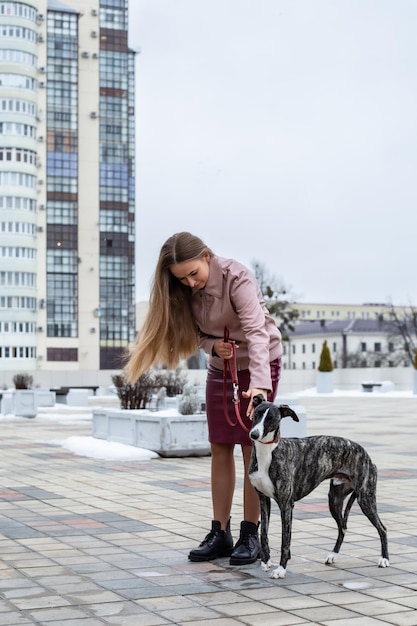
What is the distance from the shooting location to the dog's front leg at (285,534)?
4766mm

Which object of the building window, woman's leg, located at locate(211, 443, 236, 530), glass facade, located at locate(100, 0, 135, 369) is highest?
glass facade, located at locate(100, 0, 135, 369)

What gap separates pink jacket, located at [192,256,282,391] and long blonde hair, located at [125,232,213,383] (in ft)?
0.23

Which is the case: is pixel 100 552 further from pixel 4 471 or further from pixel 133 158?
pixel 133 158

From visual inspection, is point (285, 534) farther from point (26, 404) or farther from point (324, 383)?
point (324, 383)

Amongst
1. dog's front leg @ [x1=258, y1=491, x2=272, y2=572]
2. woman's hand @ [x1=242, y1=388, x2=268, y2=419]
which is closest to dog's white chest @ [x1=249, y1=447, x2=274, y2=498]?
dog's front leg @ [x1=258, y1=491, x2=272, y2=572]

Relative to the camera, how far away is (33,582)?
16.0 feet

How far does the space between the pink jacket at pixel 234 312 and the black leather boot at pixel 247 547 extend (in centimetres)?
85

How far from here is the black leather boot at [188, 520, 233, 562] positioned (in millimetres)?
5336

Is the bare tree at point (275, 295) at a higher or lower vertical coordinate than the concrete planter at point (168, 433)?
higher

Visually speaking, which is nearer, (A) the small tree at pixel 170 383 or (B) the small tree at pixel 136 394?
(B) the small tree at pixel 136 394

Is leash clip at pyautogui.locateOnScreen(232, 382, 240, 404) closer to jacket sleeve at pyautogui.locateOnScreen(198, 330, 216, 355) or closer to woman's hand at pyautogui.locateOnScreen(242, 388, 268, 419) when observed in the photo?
woman's hand at pyautogui.locateOnScreen(242, 388, 268, 419)

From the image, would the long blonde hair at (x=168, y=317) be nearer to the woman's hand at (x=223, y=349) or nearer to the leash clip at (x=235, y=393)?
the woman's hand at (x=223, y=349)

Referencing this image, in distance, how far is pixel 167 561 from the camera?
5398 mm

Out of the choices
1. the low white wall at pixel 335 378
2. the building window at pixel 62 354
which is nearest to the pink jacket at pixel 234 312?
the low white wall at pixel 335 378
